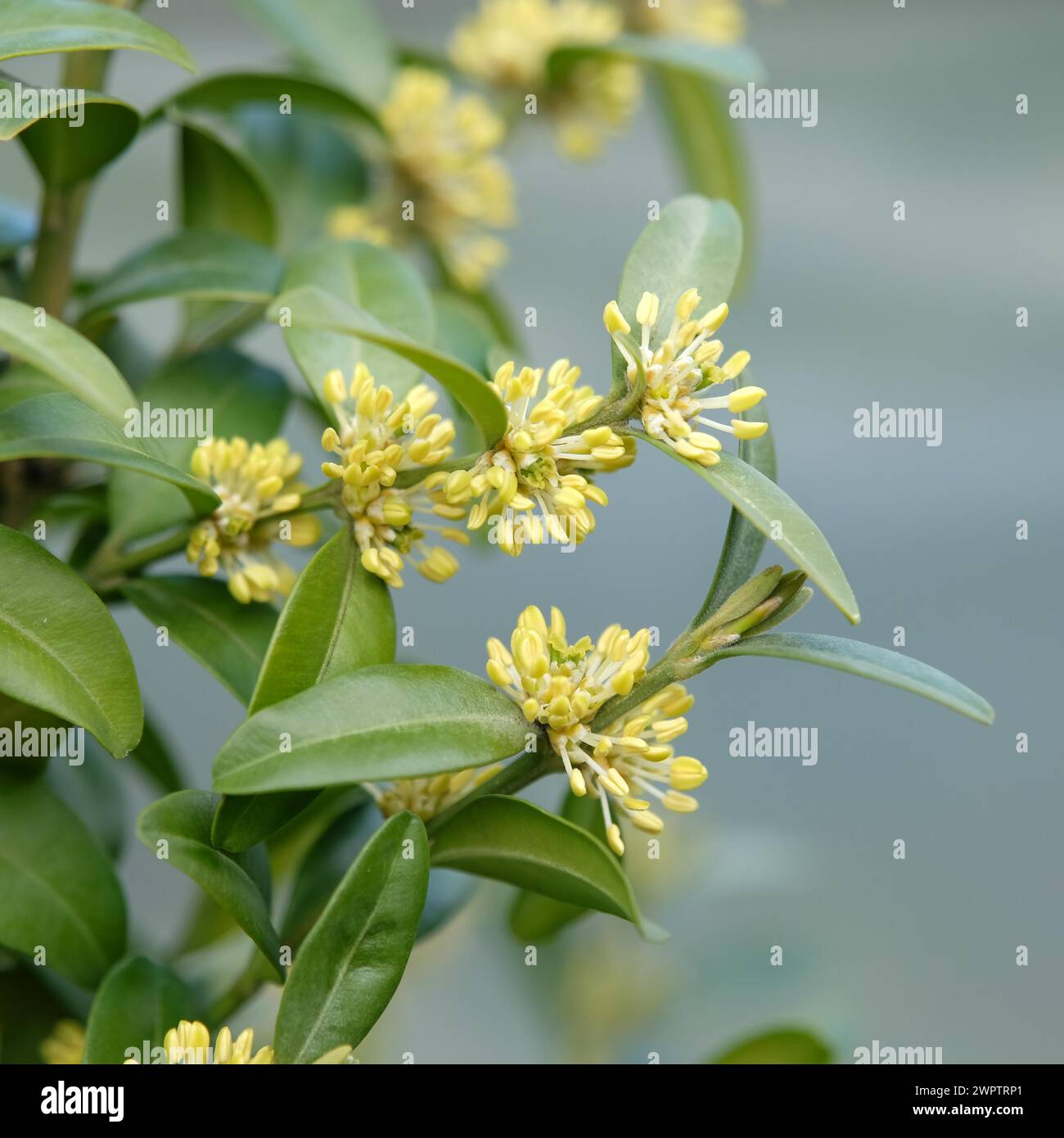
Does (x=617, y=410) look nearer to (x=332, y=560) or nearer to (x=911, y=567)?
(x=332, y=560)

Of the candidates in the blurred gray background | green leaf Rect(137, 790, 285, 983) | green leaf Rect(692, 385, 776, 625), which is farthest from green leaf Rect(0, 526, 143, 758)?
the blurred gray background

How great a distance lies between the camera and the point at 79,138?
0.60m

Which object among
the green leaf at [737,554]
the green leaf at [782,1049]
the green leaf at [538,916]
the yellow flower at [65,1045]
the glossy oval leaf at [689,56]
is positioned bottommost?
the green leaf at [782,1049]

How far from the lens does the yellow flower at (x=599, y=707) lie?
478 mm

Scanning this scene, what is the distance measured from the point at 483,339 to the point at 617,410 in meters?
0.22

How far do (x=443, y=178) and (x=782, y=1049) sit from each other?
0.63 m

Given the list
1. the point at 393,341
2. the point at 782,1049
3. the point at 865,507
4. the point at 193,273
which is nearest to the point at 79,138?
the point at 193,273

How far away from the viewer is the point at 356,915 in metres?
0.49

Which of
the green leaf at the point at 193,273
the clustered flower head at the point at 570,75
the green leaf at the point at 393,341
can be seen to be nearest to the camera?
the green leaf at the point at 393,341

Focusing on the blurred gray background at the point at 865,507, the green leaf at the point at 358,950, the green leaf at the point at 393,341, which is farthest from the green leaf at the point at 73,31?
the blurred gray background at the point at 865,507

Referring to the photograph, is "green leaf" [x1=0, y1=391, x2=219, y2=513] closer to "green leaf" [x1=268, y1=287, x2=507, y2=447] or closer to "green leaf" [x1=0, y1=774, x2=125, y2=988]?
"green leaf" [x1=268, y1=287, x2=507, y2=447]

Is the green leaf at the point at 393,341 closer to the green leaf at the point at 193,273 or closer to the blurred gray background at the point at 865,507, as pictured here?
the green leaf at the point at 193,273

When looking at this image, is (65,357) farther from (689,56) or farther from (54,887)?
(689,56)
